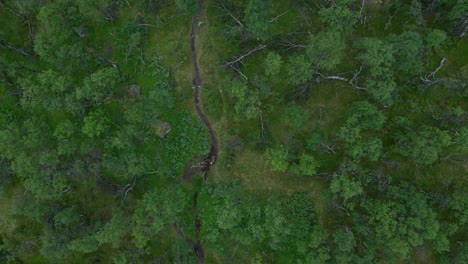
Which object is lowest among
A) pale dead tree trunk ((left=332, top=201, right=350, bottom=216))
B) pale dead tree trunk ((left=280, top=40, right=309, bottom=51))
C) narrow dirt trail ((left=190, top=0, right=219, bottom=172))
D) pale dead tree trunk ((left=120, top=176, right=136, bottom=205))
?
pale dead tree trunk ((left=332, top=201, right=350, bottom=216))

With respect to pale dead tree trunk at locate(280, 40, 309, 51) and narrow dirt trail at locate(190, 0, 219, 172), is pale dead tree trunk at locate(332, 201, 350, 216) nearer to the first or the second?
narrow dirt trail at locate(190, 0, 219, 172)

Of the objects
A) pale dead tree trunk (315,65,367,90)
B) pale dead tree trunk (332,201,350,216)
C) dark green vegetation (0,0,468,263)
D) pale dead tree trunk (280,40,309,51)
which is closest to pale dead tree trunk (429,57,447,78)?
dark green vegetation (0,0,468,263)

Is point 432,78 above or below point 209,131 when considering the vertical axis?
above

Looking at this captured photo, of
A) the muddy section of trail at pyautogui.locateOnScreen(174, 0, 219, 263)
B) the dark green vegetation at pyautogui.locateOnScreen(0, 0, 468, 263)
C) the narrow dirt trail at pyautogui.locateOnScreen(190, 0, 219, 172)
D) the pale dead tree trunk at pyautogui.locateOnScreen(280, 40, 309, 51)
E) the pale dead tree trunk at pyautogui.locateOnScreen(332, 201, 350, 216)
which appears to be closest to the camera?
the dark green vegetation at pyautogui.locateOnScreen(0, 0, 468, 263)

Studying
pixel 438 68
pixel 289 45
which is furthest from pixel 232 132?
pixel 438 68

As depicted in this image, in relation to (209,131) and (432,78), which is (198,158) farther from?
(432,78)

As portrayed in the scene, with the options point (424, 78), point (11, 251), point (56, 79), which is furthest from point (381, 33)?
point (11, 251)

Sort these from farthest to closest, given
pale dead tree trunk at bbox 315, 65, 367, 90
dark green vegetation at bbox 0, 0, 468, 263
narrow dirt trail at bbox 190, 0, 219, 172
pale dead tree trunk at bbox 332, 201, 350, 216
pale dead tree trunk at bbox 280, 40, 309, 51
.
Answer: narrow dirt trail at bbox 190, 0, 219, 172, pale dead tree trunk at bbox 280, 40, 309, 51, pale dead tree trunk at bbox 332, 201, 350, 216, pale dead tree trunk at bbox 315, 65, 367, 90, dark green vegetation at bbox 0, 0, 468, 263

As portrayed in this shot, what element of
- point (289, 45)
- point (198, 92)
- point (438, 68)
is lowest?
point (198, 92)

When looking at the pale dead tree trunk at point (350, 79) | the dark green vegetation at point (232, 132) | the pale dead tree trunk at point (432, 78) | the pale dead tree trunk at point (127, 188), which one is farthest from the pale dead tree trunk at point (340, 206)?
the pale dead tree trunk at point (127, 188)
